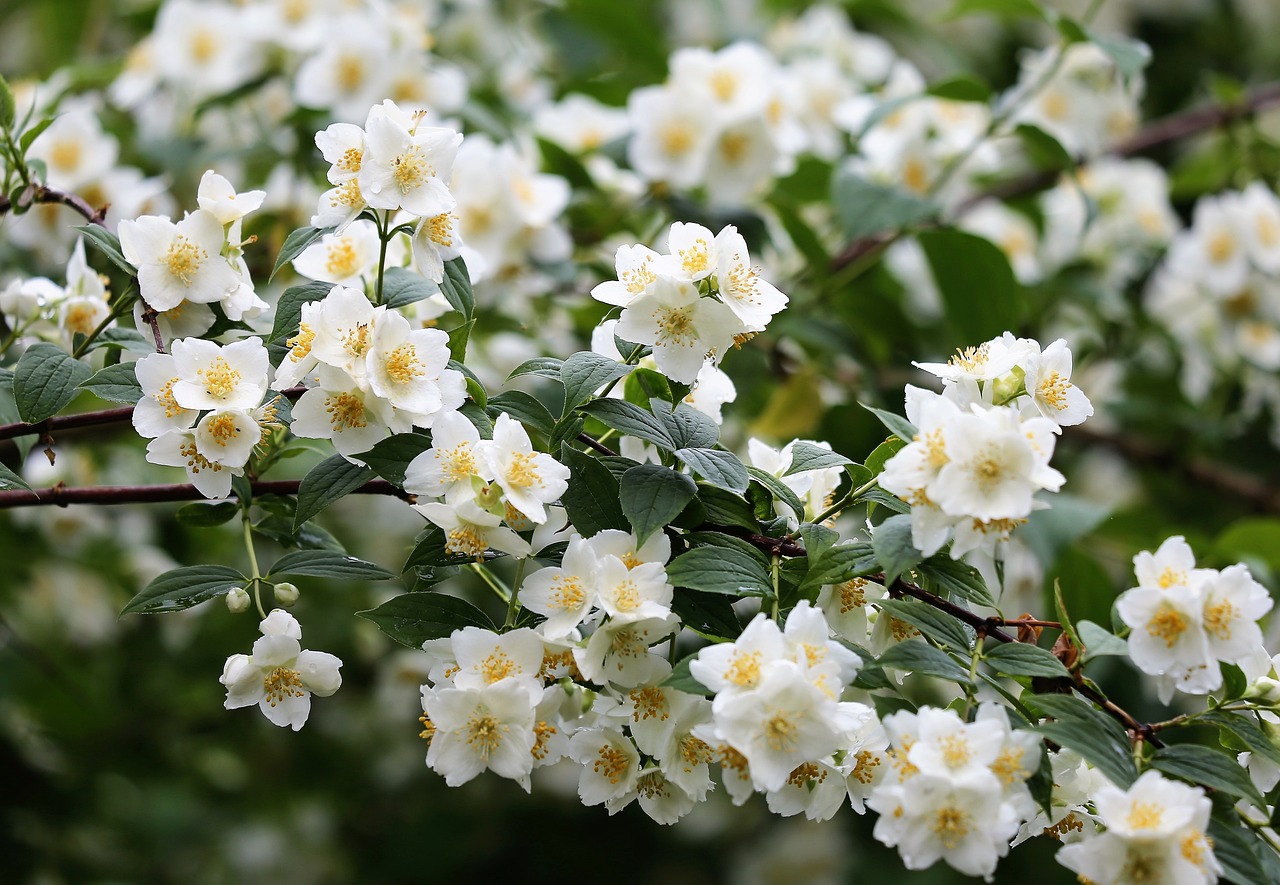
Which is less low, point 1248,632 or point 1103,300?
point 1248,632

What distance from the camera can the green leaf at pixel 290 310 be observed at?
77 cm

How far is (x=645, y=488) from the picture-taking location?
0.70m

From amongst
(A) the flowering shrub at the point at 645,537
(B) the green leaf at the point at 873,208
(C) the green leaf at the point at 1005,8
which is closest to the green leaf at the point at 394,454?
(A) the flowering shrub at the point at 645,537

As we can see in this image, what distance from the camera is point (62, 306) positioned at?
0.90m

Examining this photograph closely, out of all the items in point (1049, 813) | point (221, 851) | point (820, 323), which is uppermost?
point (1049, 813)

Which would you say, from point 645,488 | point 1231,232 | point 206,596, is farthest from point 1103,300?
point 206,596

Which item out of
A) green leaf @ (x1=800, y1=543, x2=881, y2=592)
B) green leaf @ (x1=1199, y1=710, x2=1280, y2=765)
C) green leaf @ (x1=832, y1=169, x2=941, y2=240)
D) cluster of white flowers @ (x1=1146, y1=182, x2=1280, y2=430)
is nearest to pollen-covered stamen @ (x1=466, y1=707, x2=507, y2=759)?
green leaf @ (x1=800, y1=543, x2=881, y2=592)

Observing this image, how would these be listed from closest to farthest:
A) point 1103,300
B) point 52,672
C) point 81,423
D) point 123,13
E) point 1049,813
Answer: point 1049,813 → point 81,423 → point 52,672 → point 1103,300 → point 123,13

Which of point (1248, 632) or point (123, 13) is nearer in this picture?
point (1248, 632)

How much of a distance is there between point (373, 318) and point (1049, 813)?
51 centimetres

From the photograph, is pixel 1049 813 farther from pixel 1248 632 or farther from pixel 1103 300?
pixel 1103 300

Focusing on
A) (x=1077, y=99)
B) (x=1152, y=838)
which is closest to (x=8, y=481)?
(x=1152, y=838)

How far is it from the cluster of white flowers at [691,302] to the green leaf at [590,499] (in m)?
0.08

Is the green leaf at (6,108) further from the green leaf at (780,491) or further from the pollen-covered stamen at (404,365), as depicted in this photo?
the green leaf at (780,491)
